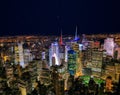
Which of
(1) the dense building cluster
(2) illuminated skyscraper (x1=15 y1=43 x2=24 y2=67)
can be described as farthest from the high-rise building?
(2) illuminated skyscraper (x1=15 y1=43 x2=24 y2=67)

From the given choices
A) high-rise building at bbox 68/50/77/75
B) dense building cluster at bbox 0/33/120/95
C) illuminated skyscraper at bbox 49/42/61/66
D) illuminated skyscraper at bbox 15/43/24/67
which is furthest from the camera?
illuminated skyscraper at bbox 49/42/61/66

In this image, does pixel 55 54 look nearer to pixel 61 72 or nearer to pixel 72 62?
pixel 72 62

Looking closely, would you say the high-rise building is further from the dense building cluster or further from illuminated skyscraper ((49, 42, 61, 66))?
illuminated skyscraper ((49, 42, 61, 66))

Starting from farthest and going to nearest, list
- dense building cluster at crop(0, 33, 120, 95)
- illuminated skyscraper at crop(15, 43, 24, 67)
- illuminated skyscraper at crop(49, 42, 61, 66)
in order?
illuminated skyscraper at crop(49, 42, 61, 66) → illuminated skyscraper at crop(15, 43, 24, 67) → dense building cluster at crop(0, 33, 120, 95)

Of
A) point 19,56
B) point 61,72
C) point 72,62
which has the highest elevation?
point 19,56

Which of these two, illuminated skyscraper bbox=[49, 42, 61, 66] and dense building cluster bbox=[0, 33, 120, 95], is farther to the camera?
illuminated skyscraper bbox=[49, 42, 61, 66]

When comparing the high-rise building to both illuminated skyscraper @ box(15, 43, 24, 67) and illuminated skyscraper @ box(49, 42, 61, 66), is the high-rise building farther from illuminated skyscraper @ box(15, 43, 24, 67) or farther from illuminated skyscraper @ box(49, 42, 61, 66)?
illuminated skyscraper @ box(15, 43, 24, 67)

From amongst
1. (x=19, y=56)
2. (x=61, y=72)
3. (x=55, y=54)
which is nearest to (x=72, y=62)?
(x=55, y=54)

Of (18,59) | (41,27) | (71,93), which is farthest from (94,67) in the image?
(41,27)

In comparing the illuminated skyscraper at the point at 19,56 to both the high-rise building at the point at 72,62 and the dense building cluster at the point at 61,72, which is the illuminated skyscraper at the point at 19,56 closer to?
the dense building cluster at the point at 61,72
